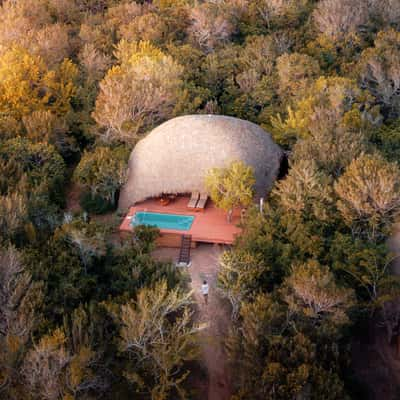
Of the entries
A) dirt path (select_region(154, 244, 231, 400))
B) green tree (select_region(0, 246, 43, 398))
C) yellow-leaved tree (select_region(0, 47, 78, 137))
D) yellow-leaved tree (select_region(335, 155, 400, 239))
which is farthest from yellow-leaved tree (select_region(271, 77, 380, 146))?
green tree (select_region(0, 246, 43, 398))

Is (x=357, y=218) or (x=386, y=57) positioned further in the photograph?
(x=386, y=57)

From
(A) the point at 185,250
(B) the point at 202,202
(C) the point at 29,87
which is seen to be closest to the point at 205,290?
(A) the point at 185,250

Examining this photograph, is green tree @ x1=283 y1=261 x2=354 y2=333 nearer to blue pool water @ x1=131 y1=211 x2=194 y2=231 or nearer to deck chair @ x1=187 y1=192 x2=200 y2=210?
blue pool water @ x1=131 y1=211 x2=194 y2=231

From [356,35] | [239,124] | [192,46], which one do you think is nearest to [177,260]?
[239,124]

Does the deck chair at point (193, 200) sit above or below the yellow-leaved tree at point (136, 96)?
below

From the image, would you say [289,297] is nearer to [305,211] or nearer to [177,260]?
[305,211]

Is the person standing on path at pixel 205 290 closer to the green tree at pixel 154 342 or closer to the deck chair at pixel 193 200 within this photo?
the green tree at pixel 154 342

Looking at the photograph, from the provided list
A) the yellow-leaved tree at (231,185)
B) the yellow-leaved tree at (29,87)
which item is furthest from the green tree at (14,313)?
the yellow-leaved tree at (29,87)
